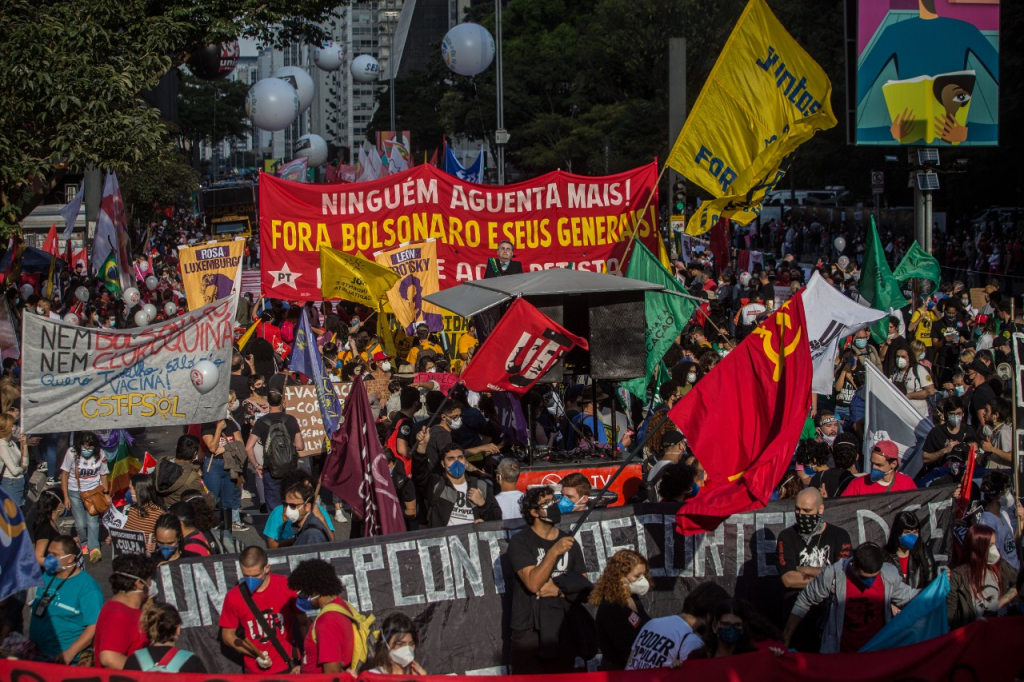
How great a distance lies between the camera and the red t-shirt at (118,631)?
19.6ft

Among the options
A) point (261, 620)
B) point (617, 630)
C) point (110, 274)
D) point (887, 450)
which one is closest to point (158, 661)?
point (261, 620)

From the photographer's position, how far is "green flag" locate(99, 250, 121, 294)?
1956 centimetres

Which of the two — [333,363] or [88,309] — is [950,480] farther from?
[88,309]

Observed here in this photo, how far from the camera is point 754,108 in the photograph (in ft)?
39.5

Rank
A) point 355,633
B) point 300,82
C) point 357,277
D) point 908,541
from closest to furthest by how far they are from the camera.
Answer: point 355,633 < point 908,541 < point 357,277 < point 300,82

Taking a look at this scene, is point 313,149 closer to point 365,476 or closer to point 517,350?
point 517,350

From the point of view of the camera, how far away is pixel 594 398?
34.0 ft

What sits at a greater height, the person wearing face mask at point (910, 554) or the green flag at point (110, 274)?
the green flag at point (110, 274)

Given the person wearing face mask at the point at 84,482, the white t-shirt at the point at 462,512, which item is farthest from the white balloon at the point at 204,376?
the white t-shirt at the point at 462,512

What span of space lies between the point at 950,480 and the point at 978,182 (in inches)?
1321

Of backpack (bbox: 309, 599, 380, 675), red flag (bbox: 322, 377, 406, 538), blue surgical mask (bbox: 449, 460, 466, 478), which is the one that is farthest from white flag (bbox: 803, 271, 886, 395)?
backpack (bbox: 309, 599, 380, 675)

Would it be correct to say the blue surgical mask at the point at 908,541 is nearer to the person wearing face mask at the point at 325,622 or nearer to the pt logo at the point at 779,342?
the pt logo at the point at 779,342

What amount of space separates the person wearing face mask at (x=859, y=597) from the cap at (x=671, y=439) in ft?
8.36

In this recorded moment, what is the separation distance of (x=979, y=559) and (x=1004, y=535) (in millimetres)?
734
